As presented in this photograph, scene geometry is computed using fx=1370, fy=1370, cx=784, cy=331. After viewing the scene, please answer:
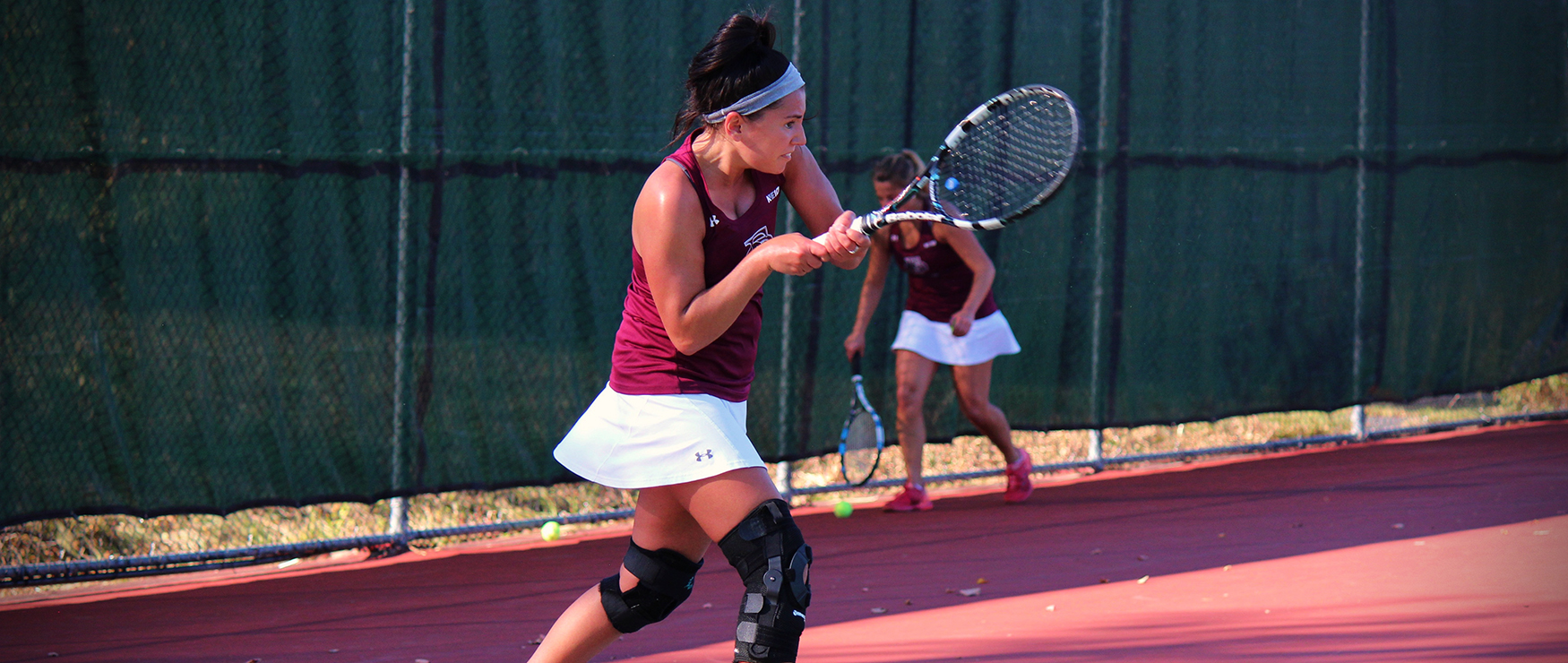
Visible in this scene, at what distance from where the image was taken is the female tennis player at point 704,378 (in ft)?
8.73

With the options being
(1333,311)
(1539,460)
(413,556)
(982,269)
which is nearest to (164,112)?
(413,556)

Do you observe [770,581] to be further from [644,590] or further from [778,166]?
[778,166]

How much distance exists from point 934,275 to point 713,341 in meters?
3.27

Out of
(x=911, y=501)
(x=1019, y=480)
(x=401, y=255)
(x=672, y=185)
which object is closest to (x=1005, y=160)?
(x=672, y=185)

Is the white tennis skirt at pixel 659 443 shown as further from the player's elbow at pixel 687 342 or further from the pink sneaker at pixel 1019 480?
the pink sneaker at pixel 1019 480

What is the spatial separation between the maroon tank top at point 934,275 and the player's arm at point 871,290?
0.25ft

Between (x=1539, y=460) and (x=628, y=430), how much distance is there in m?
6.17

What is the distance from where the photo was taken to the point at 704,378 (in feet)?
9.25

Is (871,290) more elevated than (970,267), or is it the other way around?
(970,267)

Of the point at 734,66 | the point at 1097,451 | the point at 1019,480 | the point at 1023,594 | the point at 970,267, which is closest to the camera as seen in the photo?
the point at 734,66

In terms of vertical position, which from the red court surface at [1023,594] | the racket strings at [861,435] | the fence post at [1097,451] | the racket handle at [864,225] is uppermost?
the racket handle at [864,225]

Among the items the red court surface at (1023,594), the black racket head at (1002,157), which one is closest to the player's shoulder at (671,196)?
the black racket head at (1002,157)

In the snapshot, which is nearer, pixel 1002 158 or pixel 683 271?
pixel 683 271

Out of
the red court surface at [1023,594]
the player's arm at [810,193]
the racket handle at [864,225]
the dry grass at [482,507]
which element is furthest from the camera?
the dry grass at [482,507]
